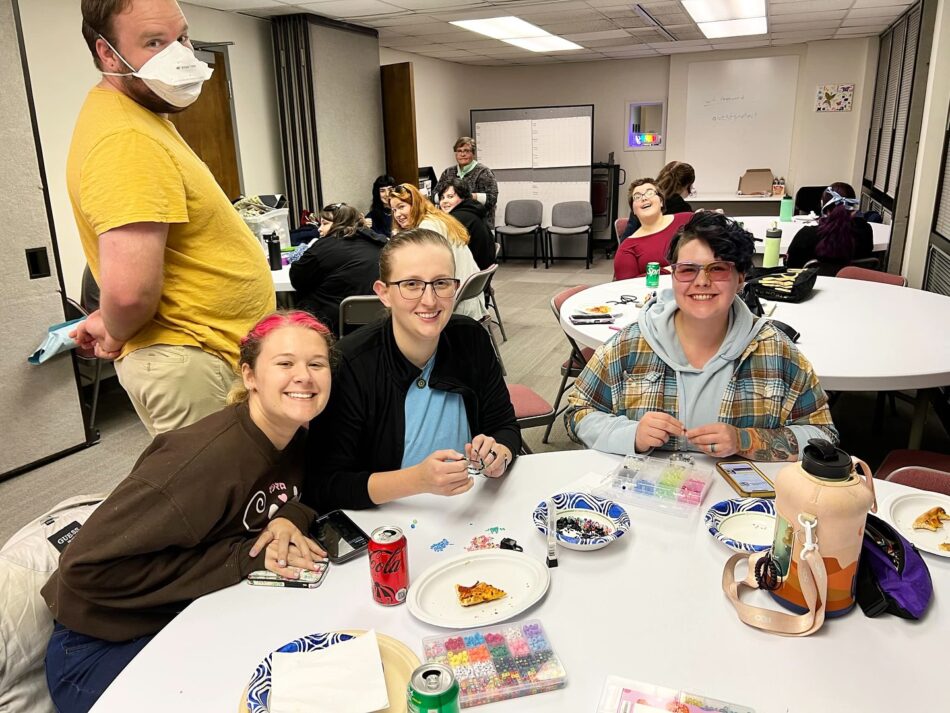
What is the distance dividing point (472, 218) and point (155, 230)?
357cm

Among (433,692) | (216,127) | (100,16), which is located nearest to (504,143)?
(216,127)

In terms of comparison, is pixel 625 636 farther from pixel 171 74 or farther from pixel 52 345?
pixel 52 345

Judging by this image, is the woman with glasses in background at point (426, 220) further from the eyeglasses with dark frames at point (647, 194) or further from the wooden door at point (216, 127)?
the wooden door at point (216, 127)

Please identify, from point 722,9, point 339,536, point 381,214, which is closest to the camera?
point 339,536

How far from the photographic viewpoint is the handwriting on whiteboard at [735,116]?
29.8 feet

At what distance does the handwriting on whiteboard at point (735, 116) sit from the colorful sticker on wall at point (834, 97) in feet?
2.46

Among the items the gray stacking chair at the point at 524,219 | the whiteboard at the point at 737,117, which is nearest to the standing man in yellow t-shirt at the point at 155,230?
the gray stacking chair at the point at 524,219

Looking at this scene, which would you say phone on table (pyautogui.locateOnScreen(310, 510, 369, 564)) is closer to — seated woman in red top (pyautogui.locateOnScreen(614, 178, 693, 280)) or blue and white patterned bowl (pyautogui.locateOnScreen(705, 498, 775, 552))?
blue and white patterned bowl (pyautogui.locateOnScreen(705, 498, 775, 552))

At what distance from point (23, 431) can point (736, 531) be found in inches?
132

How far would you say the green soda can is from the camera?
30.2 inches

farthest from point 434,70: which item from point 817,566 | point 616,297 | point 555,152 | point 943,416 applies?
point 817,566

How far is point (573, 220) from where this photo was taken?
29.4ft

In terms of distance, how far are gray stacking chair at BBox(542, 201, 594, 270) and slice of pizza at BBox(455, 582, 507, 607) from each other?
7871 millimetres

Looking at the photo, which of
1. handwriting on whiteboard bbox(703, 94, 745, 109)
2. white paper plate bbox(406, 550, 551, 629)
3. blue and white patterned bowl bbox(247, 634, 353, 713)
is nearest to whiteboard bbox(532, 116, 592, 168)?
handwriting on whiteboard bbox(703, 94, 745, 109)
